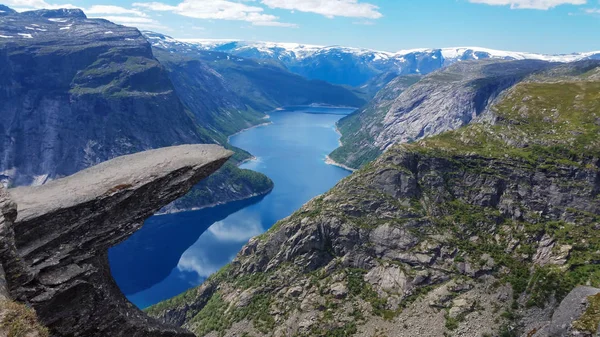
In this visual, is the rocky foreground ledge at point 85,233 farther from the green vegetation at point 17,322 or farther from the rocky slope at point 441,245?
the rocky slope at point 441,245

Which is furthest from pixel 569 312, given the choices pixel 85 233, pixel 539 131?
pixel 539 131

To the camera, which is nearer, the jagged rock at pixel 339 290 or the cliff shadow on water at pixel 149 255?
the jagged rock at pixel 339 290

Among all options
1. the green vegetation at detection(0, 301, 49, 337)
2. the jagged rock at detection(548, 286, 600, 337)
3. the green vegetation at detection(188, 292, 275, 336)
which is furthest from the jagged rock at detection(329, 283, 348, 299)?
the green vegetation at detection(0, 301, 49, 337)

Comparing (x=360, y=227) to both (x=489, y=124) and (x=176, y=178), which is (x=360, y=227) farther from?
(x=176, y=178)

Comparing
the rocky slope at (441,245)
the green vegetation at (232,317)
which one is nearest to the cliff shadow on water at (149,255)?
the rocky slope at (441,245)

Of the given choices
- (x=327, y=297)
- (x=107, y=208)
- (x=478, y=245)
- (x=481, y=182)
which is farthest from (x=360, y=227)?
(x=107, y=208)
